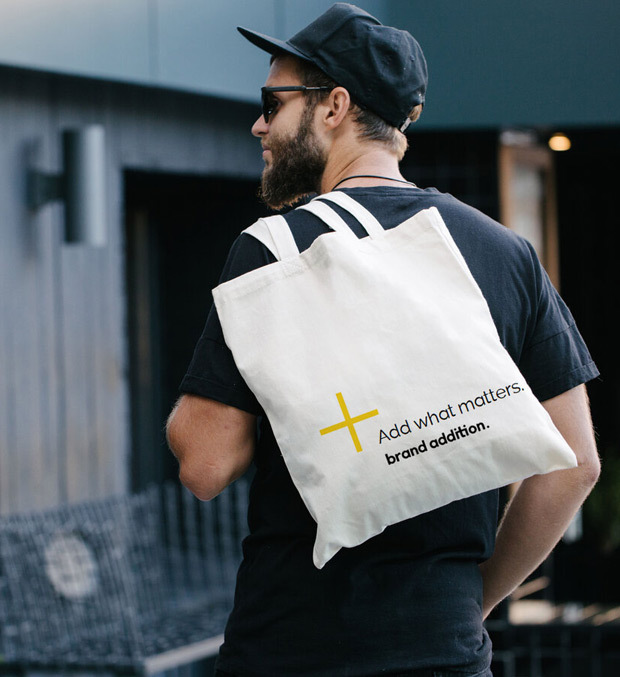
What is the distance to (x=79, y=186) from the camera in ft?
16.4

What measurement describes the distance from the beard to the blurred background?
3115mm

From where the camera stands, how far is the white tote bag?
142 cm

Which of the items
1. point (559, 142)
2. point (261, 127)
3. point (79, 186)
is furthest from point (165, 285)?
point (261, 127)

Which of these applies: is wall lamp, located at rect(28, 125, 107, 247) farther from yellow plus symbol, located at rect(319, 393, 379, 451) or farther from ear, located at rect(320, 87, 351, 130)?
yellow plus symbol, located at rect(319, 393, 379, 451)

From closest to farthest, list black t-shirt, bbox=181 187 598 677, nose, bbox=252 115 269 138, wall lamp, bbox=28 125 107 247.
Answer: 1. black t-shirt, bbox=181 187 598 677
2. nose, bbox=252 115 269 138
3. wall lamp, bbox=28 125 107 247

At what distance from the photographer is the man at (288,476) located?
153 centimetres

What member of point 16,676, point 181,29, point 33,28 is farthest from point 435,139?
point 16,676

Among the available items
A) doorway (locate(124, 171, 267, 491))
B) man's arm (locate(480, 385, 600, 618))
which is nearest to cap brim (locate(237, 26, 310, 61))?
man's arm (locate(480, 385, 600, 618))

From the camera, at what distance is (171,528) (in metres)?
6.52

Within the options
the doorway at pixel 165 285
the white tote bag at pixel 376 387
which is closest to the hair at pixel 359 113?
the white tote bag at pixel 376 387

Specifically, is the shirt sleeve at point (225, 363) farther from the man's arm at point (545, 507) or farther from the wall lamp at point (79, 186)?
the wall lamp at point (79, 186)

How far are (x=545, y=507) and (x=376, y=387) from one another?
0.52m

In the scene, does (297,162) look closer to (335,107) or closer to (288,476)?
(335,107)

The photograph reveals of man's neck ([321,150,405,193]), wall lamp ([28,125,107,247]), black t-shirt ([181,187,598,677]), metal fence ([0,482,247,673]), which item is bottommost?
metal fence ([0,482,247,673])
